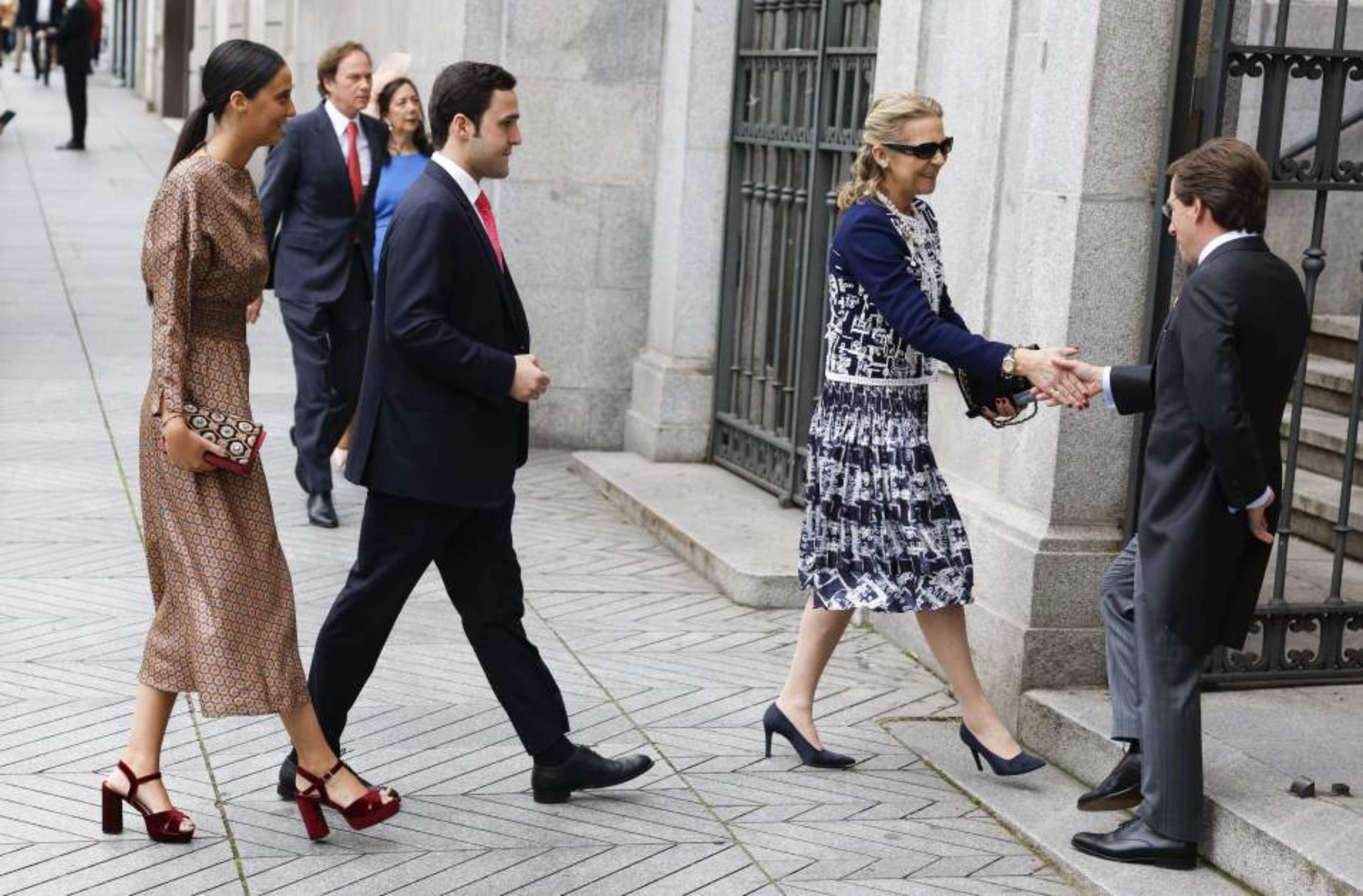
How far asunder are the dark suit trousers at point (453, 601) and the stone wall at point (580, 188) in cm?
510

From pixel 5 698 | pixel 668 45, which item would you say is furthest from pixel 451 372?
pixel 668 45

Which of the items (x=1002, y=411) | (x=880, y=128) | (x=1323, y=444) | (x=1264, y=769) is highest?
(x=880, y=128)

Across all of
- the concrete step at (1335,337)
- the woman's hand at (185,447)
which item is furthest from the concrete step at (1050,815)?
the concrete step at (1335,337)


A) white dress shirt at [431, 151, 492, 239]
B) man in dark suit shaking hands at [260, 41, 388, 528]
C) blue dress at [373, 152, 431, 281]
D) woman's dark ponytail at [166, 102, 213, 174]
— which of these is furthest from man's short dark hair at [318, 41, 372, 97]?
white dress shirt at [431, 151, 492, 239]

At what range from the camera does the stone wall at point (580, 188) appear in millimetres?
10203

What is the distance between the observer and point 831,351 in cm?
566

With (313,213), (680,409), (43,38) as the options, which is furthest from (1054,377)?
(43,38)

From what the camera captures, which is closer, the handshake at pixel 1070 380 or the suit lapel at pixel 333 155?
the handshake at pixel 1070 380

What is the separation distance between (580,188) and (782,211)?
4.65ft

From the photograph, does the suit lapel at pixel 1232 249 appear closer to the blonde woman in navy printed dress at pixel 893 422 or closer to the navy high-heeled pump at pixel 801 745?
the blonde woman in navy printed dress at pixel 893 422

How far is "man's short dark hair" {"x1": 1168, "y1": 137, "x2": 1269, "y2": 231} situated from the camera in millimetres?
4797

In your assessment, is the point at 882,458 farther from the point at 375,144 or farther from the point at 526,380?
the point at 375,144

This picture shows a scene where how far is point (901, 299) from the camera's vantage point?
17.6ft

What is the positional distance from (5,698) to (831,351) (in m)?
2.63
